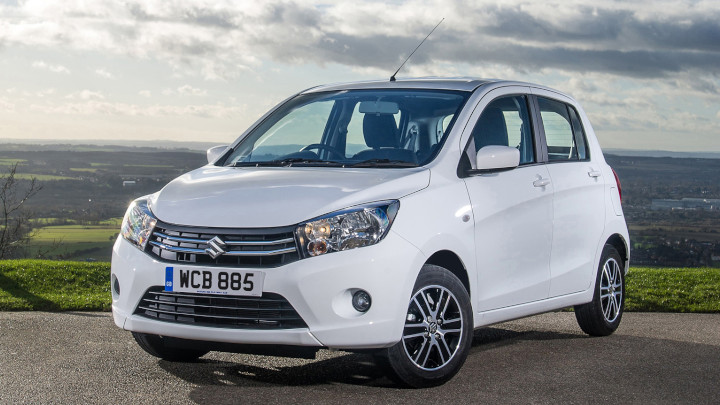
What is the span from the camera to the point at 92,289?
42.0 feet

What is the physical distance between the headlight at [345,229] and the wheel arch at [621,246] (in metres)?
3.83

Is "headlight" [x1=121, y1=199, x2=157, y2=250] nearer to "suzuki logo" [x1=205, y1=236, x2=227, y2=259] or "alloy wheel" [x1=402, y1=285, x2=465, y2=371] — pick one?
"suzuki logo" [x1=205, y1=236, x2=227, y2=259]

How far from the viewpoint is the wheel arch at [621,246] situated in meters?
8.73

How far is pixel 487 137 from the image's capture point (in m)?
6.95

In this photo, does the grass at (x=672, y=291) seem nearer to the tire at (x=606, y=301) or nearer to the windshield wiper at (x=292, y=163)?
the tire at (x=606, y=301)

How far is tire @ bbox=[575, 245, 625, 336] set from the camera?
8.32m

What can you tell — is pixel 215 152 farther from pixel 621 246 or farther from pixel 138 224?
pixel 621 246

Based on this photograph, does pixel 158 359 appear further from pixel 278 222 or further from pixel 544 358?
pixel 544 358

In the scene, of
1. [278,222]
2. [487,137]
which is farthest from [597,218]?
[278,222]

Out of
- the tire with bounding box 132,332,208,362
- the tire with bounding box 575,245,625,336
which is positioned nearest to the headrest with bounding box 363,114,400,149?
the tire with bounding box 132,332,208,362

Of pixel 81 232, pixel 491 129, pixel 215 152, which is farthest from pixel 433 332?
pixel 81 232

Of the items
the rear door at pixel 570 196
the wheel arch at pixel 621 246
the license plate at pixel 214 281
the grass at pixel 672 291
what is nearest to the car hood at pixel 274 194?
the license plate at pixel 214 281

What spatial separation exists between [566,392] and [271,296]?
2.00 meters

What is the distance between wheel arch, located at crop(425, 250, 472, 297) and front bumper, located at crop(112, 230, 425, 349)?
1.39 ft
